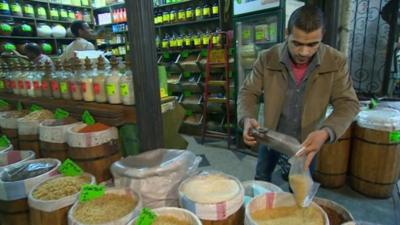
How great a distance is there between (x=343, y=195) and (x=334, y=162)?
317 mm

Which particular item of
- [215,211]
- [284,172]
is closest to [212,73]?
[284,172]

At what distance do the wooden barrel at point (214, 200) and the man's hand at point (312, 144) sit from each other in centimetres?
30

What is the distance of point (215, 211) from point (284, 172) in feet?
6.67

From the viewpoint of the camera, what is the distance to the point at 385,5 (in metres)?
3.10

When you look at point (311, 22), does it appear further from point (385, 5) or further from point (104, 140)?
point (385, 5)

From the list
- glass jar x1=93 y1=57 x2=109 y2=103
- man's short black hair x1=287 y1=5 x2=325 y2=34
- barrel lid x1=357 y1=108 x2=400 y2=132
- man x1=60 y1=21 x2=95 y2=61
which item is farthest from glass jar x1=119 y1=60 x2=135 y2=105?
man x1=60 y1=21 x2=95 y2=61

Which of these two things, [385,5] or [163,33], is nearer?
[385,5]

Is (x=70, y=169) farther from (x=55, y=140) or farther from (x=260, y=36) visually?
(x=260, y=36)

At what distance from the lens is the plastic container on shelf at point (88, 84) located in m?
1.66

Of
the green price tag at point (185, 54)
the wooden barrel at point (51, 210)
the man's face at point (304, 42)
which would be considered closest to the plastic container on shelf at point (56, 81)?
the wooden barrel at point (51, 210)

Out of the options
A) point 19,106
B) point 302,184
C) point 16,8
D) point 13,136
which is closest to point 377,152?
point 302,184

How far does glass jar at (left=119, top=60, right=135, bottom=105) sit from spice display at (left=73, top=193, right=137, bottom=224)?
568 millimetres

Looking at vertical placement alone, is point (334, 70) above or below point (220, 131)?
above

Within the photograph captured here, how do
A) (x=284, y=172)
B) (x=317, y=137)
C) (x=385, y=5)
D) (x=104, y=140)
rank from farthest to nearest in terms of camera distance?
(x=385, y=5) < (x=284, y=172) < (x=104, y=140) < (x=317, y=137)
